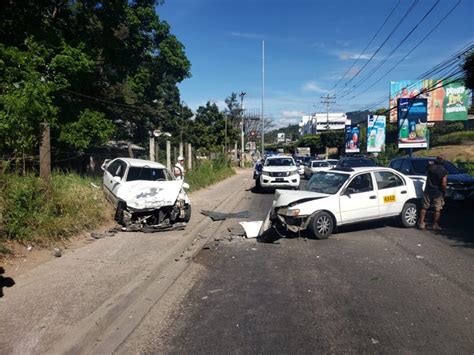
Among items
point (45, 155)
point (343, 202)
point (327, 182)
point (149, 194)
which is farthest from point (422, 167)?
point (45, 155)

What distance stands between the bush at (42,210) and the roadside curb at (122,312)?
222 cm

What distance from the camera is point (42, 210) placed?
26.9 ft

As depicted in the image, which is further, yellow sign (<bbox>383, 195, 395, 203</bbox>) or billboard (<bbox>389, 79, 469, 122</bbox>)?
billboard (<bbox>389, 79, 469, 122</bbox>)

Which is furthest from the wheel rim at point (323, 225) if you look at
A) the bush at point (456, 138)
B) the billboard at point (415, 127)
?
the bush at point (456, 138)

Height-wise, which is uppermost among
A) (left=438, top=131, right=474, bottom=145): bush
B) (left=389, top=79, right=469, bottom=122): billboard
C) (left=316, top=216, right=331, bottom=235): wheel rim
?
(left=389, top=79, right=469, bottom=122): billboard

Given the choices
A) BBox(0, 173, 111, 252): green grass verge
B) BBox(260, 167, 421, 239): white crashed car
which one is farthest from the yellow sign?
BBox(0, 173, 111, 252): green grass verge

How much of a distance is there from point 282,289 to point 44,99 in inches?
221

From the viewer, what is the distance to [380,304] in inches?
211

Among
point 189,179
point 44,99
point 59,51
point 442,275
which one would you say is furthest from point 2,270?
point 59,51

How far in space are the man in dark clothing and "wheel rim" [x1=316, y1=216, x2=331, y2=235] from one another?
8.39 feet

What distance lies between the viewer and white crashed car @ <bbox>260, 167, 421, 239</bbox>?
9516 mm

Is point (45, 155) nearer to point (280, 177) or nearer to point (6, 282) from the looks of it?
point (6, 282)

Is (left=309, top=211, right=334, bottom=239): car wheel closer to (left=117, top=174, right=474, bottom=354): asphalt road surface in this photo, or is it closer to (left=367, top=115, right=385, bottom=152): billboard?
(left=117, top=174, right=474, bottom=354): asphalt road surface

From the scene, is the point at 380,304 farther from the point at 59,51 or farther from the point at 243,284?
the point at 59,51
